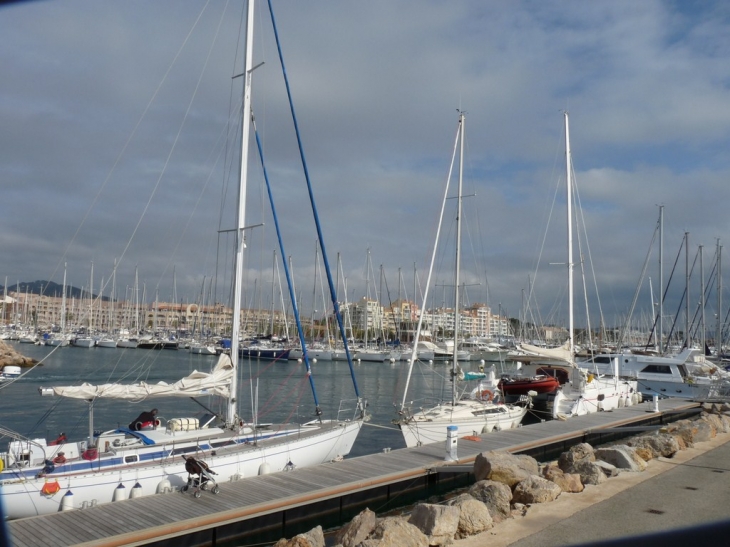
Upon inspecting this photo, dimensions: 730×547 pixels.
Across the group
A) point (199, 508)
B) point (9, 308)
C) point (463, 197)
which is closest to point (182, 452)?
point (199, 508)

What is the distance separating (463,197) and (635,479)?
52.0ft

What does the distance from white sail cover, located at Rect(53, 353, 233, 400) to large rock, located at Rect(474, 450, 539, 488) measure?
23.6 ft

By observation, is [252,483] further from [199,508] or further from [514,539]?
[514,539]

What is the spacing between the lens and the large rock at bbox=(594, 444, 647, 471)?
1339 cm

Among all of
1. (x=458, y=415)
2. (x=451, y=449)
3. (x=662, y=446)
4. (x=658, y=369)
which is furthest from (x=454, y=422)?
(x=658, y=369)

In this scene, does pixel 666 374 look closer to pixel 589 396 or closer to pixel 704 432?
pixel 589 396

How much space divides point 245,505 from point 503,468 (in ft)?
18.3

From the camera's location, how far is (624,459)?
44.5 ft

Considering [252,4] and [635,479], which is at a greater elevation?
[252,4]

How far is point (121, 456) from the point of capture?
1356 cm

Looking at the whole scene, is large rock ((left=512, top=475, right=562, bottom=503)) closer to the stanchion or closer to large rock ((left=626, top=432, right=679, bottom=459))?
the stanchion

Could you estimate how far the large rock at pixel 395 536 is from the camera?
8.41m

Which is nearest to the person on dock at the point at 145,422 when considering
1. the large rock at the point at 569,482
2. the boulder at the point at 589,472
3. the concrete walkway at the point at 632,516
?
the concrete walkway at the point at 632,516

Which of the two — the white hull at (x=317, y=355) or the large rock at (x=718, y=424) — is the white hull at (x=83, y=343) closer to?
the white hull at (x=317, y=355)
